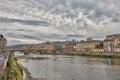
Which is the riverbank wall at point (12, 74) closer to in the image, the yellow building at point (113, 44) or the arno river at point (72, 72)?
the arno river at point (72, 72)

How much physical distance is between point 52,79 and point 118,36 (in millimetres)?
96721

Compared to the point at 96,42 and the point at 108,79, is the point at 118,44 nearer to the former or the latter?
the point at 96,42

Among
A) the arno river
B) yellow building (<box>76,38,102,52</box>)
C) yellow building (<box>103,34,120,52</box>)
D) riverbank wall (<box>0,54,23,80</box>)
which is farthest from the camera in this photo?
yellow building (<box>76,38,102,52</box>)

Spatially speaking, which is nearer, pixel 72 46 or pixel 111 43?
pixel 111 43

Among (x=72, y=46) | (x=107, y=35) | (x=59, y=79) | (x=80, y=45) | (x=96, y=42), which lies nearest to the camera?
(x=59, y=79)

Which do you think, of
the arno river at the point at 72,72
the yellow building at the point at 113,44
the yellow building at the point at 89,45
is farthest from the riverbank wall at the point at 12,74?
the yellow building at the point at 89,45

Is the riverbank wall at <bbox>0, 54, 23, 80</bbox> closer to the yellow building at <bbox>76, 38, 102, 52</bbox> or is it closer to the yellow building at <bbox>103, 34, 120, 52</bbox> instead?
the yellow building at <bbox>103, 34, 120, 52</bbox>

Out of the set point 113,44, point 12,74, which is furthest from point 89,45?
point 12,74

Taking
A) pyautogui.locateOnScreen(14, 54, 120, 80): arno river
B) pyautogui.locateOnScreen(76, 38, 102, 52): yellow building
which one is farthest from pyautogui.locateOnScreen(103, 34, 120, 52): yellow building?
pyautogui.locateOnScreen(14, 54, 120, 80): arno river

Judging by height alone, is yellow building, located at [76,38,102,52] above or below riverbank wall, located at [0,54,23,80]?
above

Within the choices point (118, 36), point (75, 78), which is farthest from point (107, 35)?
point (75, 78)

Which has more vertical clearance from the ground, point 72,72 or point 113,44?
point 113,44

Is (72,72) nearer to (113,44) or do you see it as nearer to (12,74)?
(12,74)

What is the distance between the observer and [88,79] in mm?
30344
